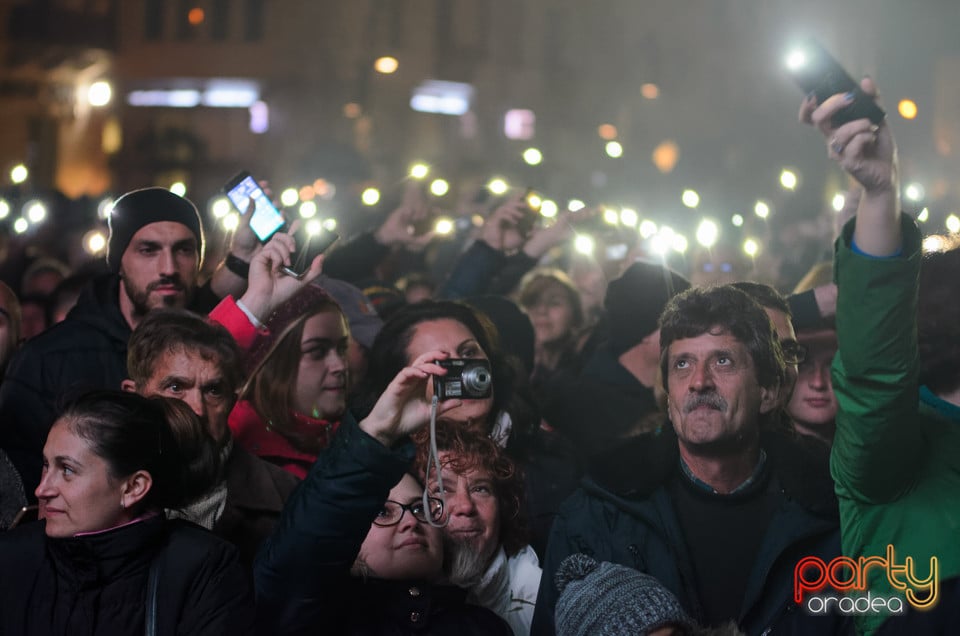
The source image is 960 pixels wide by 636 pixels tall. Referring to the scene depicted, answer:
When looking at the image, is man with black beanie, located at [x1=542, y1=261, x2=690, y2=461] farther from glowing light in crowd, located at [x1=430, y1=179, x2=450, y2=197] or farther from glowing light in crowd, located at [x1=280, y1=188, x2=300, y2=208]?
glowing light in crowd, located at [x1=280, y1=188, x2=300, y2=208]

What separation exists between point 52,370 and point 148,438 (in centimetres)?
129

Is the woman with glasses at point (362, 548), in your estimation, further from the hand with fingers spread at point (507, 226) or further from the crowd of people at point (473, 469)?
the hand with fingers spread at point (507, 226)

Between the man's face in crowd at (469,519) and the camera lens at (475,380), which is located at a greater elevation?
the camera lens at (475,380)

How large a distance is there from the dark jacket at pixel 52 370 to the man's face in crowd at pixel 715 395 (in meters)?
2.05

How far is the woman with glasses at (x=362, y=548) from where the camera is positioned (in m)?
3.08

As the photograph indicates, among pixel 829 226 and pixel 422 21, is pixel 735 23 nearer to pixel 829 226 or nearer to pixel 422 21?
pixel 829 226

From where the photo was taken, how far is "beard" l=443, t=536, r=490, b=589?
370 cm

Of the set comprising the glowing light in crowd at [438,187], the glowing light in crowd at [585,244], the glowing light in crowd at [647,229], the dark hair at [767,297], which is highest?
the glowing light in crowd at [438,187]

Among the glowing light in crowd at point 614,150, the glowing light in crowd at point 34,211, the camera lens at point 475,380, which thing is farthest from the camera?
the glowing light in crowd at point 34,211

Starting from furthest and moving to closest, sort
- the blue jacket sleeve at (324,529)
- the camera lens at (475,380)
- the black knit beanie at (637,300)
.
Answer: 1. the black knit beanie at (637,300)
2. the camera lens at (475,380)
3. the blue jacket sleeve at (324,529)

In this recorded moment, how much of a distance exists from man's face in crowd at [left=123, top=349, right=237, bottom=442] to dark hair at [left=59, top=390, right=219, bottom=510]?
0.42m

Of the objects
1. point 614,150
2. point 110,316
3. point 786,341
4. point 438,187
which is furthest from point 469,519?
point 614,150

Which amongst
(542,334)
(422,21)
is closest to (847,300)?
(542,334)

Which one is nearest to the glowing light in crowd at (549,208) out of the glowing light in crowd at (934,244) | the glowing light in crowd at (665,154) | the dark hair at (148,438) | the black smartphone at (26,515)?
the glowing light in crowd at (934,244)
